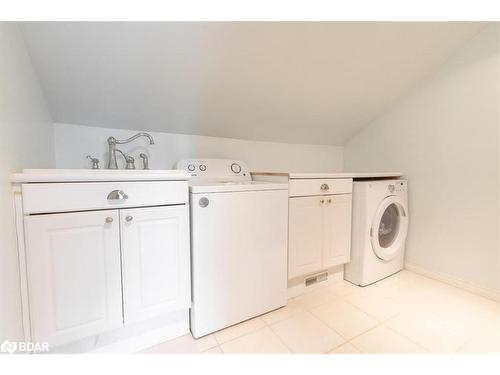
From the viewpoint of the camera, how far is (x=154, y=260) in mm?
1048

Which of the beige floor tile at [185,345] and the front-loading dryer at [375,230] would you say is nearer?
the beige floor tile at [185,345]

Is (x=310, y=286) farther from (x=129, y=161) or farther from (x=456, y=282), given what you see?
(x=129, y=161)

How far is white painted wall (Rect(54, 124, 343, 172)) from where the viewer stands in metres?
1.43

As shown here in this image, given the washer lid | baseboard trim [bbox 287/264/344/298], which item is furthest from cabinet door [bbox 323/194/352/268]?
the washer lid

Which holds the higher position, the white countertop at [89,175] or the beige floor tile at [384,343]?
the white countertop at [89,175]

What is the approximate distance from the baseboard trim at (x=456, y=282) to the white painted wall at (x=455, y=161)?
0.07 ft

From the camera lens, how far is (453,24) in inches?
55.6

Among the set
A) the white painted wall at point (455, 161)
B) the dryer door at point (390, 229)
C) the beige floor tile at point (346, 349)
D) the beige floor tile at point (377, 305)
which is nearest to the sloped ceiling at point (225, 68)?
the white painted wall at point (455, 161)

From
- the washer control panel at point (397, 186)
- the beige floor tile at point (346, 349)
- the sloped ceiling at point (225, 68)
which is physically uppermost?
the sloped ceiling at point (225, 68)

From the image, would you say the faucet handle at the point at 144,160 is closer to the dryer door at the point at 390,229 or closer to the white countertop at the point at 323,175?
the white countertop at the point at 323,175

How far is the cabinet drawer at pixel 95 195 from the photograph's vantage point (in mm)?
831

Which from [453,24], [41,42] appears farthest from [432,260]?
[41,42]

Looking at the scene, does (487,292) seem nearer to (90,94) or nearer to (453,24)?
(453,24)
